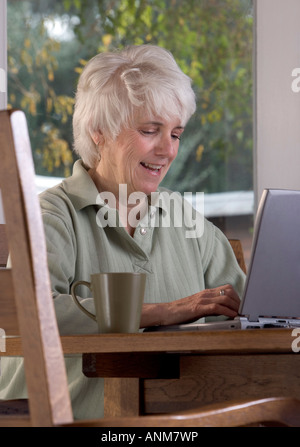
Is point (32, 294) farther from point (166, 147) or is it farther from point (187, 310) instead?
point (166, 147)

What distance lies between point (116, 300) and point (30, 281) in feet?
1.51

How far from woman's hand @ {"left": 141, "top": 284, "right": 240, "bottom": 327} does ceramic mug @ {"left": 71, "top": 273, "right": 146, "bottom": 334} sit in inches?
8.8

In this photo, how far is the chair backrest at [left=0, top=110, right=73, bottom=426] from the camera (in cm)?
85

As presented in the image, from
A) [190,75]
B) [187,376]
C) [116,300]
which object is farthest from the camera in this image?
[190,75]

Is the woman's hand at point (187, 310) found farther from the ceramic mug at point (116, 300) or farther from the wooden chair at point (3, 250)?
the wooden chair at point (3, 250)

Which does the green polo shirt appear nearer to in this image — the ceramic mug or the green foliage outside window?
the ceramic mug

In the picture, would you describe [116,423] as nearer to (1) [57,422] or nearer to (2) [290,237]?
(1) [57,422]

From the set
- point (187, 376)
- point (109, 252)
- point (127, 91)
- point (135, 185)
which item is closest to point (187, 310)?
point (187, 376)

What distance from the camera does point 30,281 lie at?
2.80 feet

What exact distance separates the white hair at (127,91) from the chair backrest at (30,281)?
1325 mm

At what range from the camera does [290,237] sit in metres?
1.38

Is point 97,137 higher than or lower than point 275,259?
higher

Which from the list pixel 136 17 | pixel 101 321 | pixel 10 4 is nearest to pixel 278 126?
pixel 136 17

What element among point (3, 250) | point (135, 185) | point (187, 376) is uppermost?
point (135, 185)
